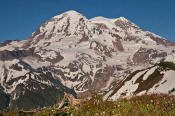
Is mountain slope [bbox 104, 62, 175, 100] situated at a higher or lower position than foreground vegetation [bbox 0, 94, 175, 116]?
higher

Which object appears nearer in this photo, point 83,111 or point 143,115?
point 143,115

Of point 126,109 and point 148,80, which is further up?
point 148,80

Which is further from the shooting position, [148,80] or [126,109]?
[148,80]

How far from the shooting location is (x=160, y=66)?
77.2 metres

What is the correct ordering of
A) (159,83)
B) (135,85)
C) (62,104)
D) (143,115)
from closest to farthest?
(143,115) < (62,104) < (159,83) < (135,85)

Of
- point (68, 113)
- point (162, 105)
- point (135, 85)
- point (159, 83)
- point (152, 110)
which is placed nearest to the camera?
point (152, 110)

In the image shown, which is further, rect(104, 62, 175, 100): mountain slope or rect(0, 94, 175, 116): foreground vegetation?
rect(104, 62, 175, 100): mountain slope

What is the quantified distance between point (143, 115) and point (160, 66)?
6571cm

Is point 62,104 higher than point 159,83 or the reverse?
the reverse

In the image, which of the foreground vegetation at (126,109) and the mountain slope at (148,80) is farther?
the mountain slope at (148,80)

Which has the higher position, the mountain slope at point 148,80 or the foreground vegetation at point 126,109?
the mountain slope at point 148,80

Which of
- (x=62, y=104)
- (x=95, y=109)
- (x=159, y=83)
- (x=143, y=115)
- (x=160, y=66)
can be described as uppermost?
(x=160, y=66)

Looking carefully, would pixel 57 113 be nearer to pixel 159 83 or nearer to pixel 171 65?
pixel 159 83

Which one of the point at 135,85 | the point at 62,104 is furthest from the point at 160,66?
the point at 62,104
